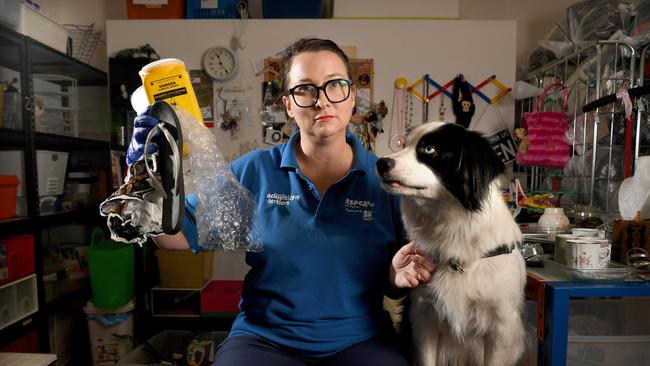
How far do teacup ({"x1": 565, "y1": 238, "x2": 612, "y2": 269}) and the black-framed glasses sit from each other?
87 cm

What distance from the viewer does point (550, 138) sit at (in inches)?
101

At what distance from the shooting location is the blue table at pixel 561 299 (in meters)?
1.05

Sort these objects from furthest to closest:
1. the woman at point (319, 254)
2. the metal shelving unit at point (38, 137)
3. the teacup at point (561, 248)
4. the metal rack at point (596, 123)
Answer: the metal shelving unit at point (38, 137), the metal rack at point (596, 123), the teacup at point (561, 248), the woman at point (319, 254)

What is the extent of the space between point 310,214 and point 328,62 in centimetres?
48

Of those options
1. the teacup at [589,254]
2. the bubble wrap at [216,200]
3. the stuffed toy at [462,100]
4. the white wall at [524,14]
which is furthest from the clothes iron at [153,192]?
the white wall at [524,14]

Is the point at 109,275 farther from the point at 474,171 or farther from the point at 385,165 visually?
the point at 474,171

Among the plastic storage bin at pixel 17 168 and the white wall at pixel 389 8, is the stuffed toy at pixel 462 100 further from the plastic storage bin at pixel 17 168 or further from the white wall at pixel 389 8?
the plastic storage bin at pixel 17 168

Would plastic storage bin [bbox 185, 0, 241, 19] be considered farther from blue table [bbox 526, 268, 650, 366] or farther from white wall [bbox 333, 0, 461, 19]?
blue table [bbox 526, 268, 650, 366]

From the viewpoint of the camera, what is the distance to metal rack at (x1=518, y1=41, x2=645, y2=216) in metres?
2.08

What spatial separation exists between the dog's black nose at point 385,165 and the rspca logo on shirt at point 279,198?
1.06ft

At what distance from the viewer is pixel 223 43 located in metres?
3.07

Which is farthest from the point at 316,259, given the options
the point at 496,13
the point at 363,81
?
the point at 496,13

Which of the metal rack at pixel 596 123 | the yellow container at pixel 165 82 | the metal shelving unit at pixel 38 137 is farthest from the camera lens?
the metal shelving unit at pixel 38 137

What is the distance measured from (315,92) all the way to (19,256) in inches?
84.3
